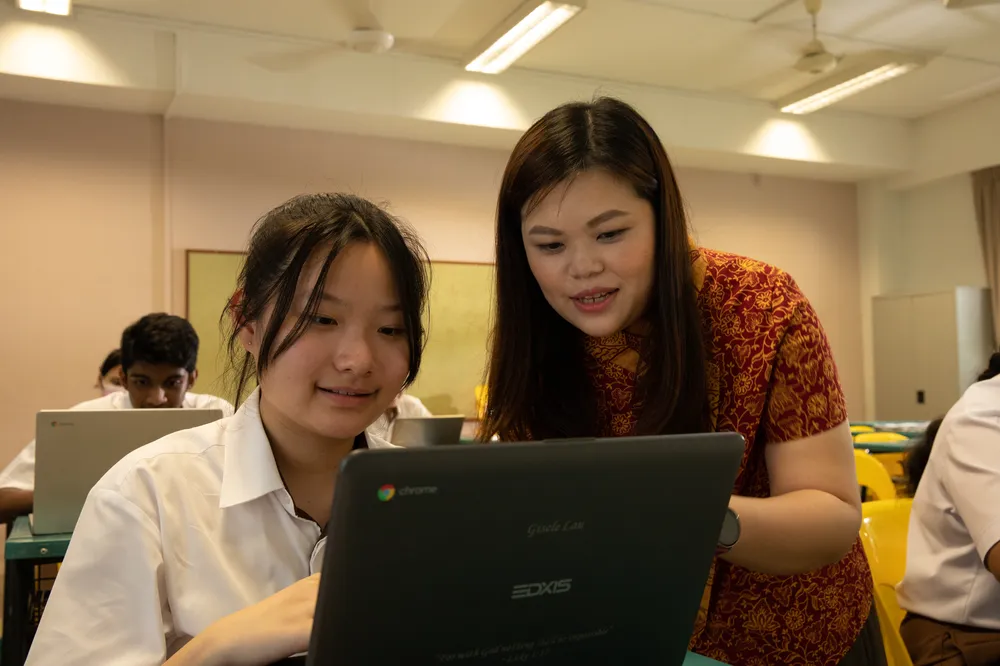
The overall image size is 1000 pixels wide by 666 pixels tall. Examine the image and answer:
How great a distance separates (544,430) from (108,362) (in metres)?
3.22

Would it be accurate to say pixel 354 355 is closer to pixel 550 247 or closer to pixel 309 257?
pixel 309 257

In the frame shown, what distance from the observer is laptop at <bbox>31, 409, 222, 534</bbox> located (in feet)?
6.84

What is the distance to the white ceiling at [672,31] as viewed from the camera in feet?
14.3

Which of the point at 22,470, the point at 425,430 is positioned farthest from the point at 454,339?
the point at 22,470

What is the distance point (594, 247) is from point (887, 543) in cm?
109

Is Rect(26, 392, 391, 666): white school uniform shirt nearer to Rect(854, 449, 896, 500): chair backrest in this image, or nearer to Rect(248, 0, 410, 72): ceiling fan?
Rect(854, 449, 896, 500): chair backrest

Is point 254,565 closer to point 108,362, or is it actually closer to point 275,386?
point 275,386

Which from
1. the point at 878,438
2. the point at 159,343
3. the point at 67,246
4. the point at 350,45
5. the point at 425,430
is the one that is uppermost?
the point at 350,45

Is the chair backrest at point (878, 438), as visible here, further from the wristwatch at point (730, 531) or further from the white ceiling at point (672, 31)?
the wristwatch at point (730, 531)

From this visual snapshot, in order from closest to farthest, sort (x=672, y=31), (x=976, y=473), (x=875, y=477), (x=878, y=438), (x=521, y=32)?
(x=976, y=473) → (x=875, y=477) → (x=878, y=438) → (x=521, y=32) → (x=672, y=31)

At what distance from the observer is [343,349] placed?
3.21 ft

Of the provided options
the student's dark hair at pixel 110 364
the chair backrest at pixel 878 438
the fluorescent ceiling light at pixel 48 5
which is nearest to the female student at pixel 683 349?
the chair backrest at pixel 878 438

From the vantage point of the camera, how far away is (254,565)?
96 cm

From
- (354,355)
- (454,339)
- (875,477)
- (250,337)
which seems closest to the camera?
(354,355)
